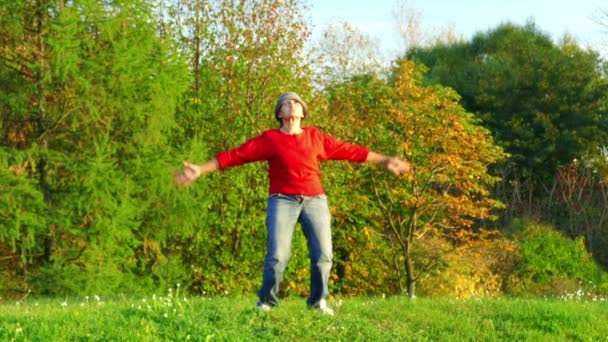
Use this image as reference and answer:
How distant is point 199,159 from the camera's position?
48.5ft

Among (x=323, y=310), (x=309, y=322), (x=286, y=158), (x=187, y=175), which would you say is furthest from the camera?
(x=323, y=310)

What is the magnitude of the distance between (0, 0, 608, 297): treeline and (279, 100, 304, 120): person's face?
6.95 m

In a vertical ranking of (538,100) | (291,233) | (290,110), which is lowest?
(291,233)

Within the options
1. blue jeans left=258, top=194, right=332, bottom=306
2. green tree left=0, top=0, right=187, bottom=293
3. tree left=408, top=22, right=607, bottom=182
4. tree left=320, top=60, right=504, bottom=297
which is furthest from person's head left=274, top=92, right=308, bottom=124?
tree left=408, top=22, right=607, bottom=182

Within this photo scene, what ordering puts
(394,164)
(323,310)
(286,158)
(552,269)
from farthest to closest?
1. (552,269)
2. (323,310)
3. (394,164)
4. (286,158)

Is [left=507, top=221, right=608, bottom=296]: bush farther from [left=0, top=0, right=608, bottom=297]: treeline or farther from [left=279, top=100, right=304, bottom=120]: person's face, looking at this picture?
[left=279, top=100, right=304, bottom=120]: person's face

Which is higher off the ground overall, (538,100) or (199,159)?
(538,100)

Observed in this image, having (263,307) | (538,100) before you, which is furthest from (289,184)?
(538,100)

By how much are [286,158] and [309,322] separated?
1551 mm

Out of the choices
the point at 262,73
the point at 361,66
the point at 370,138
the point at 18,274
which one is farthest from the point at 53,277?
the point at 361,66

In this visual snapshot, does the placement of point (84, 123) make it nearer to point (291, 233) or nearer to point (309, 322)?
point (291, 233)

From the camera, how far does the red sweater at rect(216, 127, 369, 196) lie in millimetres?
7281

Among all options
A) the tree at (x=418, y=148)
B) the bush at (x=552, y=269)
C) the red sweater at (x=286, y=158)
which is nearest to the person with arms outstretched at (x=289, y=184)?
the red sweater at (x=286, y=158)

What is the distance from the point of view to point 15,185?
13672 mm
